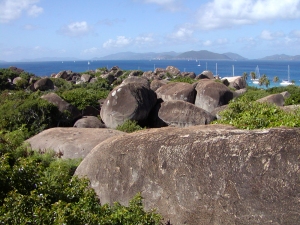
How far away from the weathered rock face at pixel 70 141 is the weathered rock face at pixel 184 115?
6857 mm

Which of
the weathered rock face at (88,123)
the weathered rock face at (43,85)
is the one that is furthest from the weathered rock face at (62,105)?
the weathered rock face at (43,85)

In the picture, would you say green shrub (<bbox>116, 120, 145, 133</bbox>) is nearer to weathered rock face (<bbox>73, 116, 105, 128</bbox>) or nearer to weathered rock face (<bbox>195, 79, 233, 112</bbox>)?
weathered rock face (<bbox>73, 116, 105, 128</bbox>)

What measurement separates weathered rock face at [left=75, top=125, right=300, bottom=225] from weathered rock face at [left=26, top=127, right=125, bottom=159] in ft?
13.0

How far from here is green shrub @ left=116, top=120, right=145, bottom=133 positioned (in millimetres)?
17925

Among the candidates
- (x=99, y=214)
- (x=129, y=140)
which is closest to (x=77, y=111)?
(x=129, y=140)

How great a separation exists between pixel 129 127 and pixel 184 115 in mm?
3069

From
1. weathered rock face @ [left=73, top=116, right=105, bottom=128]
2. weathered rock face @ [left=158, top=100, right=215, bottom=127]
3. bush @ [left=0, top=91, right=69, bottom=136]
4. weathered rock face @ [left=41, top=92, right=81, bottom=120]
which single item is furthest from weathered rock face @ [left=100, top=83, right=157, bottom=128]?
bush @ [left=0, top=91, right=69, bottom=136]

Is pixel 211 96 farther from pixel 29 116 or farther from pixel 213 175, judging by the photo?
pixel 213 175

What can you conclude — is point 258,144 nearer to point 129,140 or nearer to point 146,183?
point 146,183

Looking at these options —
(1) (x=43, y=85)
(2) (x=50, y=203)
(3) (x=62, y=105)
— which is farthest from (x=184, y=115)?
(1) (x=43, y=85)

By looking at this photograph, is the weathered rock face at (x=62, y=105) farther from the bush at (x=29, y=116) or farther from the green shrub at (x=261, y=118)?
the green shrub at (x=261, y=118)

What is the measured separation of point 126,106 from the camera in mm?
19547

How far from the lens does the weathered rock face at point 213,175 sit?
254 inches

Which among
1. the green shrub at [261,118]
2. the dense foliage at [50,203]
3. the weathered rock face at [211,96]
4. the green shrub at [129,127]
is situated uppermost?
the green shrub at [261,118]
